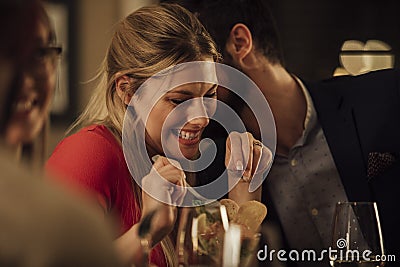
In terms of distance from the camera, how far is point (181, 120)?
4.66ft

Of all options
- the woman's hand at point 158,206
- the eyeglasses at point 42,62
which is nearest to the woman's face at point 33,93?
the eyeglasses at point 42,62

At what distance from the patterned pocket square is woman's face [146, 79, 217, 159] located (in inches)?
16.5

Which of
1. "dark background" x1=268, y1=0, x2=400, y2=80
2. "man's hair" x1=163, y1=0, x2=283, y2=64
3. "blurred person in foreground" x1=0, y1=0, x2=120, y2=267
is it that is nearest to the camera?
"blurred person in foreground" x1=0, y1=0, x2=120, y2=267

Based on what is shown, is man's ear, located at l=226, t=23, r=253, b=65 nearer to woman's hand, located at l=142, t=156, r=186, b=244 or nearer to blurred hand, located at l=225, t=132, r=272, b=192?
blurred hand, located at l=225, t=132, r=272, b=192

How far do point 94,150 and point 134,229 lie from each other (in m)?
0.40

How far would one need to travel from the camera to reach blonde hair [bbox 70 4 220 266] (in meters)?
1.42

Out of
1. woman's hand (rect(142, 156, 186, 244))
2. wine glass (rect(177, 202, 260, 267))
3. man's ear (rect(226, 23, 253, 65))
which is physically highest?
man's ear (rect(226, 23, 253, 65))

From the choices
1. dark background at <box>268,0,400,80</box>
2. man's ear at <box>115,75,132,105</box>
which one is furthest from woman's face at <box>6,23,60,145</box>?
dark background at <box>268,0,400,80</box>

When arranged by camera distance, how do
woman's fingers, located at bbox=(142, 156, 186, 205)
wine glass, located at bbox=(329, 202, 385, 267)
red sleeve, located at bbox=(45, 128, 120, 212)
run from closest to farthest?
woman's fingers, located at bbox=(142, 156, 186, 205), wine glass, located at bbox=(329, 202, 385, 267), red sleeve, located at bbox=(45, 128, 120, 212)

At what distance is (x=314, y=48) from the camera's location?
342 centimetres

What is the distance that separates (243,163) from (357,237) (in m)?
0.35

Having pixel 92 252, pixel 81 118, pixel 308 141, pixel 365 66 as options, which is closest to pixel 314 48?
pixel 365 66

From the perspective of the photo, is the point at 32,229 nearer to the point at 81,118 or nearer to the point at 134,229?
the point at 134,229

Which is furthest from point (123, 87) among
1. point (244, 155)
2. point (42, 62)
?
point (42, 62)
